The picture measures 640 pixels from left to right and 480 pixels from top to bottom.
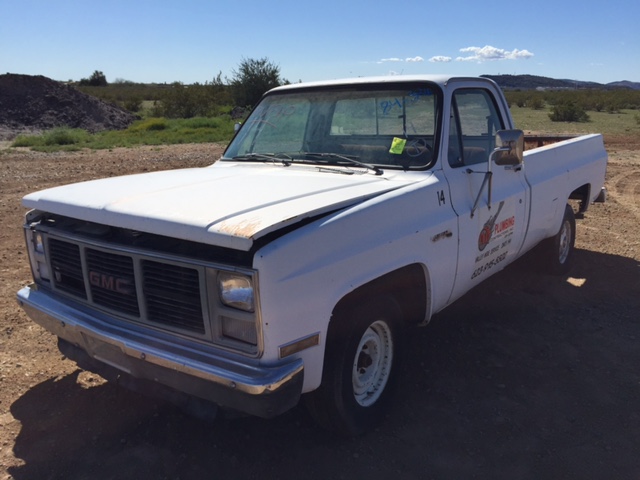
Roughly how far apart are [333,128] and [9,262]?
13.2 ft

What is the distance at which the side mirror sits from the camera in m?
3.79

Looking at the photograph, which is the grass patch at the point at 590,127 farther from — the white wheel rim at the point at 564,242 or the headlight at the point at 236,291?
the headlight at the point at 236,291

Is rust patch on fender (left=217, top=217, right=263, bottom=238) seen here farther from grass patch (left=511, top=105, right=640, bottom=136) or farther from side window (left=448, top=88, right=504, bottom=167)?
grass patch (left=511, top=105, right=640, bottom=136)

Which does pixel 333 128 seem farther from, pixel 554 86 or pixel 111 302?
pixel 554 86

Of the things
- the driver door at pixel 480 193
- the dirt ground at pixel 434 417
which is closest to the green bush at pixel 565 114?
the dirt ground at pixel 434 417

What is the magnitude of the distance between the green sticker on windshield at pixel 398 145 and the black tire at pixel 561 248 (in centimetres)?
243

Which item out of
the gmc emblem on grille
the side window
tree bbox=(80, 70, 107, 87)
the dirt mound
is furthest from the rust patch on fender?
tree bbox=(80, 70, 107, 87)

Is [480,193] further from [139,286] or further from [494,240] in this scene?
[139,286]

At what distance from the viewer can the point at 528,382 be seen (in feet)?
13.0

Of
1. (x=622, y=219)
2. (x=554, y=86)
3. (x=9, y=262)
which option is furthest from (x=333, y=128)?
(x=554, y=86)

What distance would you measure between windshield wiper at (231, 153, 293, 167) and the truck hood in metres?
0.14

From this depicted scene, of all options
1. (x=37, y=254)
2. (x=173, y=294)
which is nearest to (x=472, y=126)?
(x=173, y=294)

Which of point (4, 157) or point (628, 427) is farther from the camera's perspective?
point (4, 157)

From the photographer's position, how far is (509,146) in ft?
12.5
